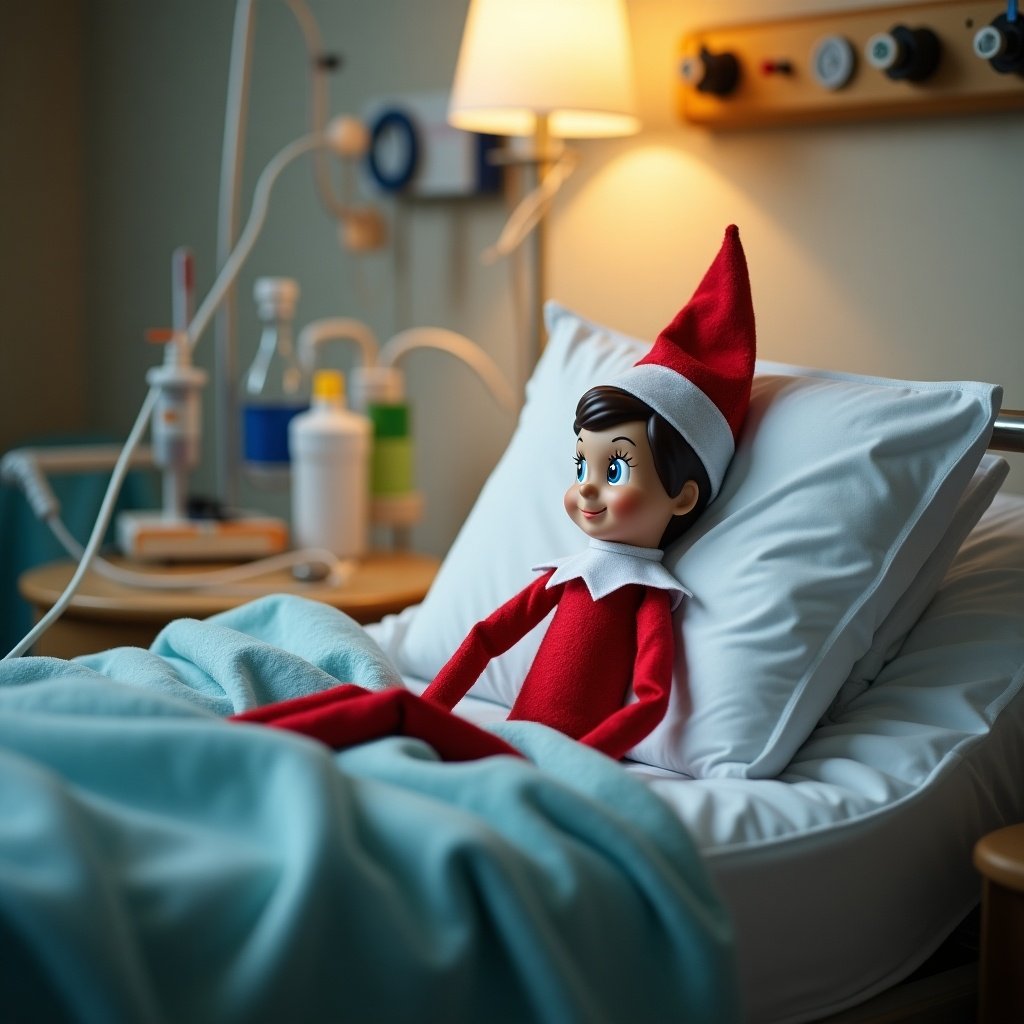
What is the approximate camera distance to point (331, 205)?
2391 mm

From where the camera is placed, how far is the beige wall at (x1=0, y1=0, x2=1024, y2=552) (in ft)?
5.43

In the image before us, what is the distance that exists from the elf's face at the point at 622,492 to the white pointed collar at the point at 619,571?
11mm

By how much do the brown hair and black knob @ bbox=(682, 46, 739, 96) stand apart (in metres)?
0.71

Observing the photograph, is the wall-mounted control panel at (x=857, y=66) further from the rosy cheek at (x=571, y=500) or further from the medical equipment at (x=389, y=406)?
the rosy cheek at (x=571, y=500)

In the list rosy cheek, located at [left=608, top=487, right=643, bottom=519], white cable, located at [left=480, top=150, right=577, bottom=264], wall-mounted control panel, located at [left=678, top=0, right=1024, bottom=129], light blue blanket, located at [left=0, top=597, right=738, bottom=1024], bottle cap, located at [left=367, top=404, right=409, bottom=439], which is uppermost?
wall-mounted control panel, located at [left=678, top=0, right=1024, bottom=129]

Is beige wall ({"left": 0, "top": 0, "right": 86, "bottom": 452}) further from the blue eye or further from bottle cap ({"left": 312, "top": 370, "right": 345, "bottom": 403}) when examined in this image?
the blue eye

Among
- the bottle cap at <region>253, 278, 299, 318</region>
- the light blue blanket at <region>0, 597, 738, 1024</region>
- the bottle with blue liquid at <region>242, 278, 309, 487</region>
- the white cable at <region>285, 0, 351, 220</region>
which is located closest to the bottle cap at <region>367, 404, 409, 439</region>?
the bottle with blue liquid at <region>242, 278, 309, 487</region>

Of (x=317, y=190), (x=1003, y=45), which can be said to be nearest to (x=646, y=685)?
(x=1003, y=45)

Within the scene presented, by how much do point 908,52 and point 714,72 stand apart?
0.29m

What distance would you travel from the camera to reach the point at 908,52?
5.11ft

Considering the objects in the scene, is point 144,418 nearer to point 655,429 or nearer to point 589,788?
point 655,429

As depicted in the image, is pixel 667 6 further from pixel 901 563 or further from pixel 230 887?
pixel 230 887

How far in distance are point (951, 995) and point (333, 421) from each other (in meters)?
1.25

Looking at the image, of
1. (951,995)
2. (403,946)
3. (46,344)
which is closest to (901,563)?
(951,995)
